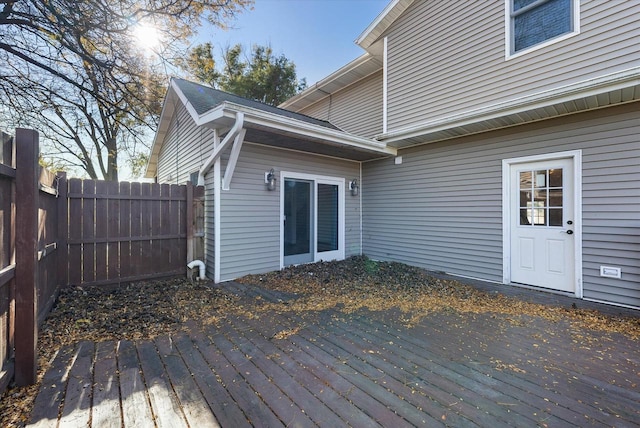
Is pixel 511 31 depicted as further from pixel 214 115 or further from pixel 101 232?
pixel 101 232

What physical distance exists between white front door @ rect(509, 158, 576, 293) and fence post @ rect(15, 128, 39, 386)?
5768mm

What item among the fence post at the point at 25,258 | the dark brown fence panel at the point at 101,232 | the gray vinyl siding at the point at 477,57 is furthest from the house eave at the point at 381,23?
the fence post at the point at 25,258

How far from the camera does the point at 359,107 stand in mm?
7383

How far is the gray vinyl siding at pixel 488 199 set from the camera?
3.67 meters

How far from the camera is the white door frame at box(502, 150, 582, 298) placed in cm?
396

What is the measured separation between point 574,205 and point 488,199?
113 centimetres

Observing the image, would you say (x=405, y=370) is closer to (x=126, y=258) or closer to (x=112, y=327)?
(x=112, y=327)

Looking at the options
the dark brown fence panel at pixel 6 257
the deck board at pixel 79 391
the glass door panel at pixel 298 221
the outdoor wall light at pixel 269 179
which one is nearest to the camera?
the deck board at pixel 79 391

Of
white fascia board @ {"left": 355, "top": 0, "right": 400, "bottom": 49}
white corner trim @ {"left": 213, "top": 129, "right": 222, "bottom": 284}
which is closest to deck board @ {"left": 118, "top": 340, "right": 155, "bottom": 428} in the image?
white corner trim @ {"left": 213, "top": 129, "right": 222, "bottom": 284}

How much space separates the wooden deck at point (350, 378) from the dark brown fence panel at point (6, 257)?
0.98 ft

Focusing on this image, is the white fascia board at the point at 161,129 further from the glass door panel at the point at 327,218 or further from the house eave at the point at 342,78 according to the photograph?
the glass door panel at the point at 327,218

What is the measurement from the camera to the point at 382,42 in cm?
615

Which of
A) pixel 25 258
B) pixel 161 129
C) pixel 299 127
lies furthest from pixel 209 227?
pixel 161 129

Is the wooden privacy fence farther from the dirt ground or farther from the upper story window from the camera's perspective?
the upper story window
